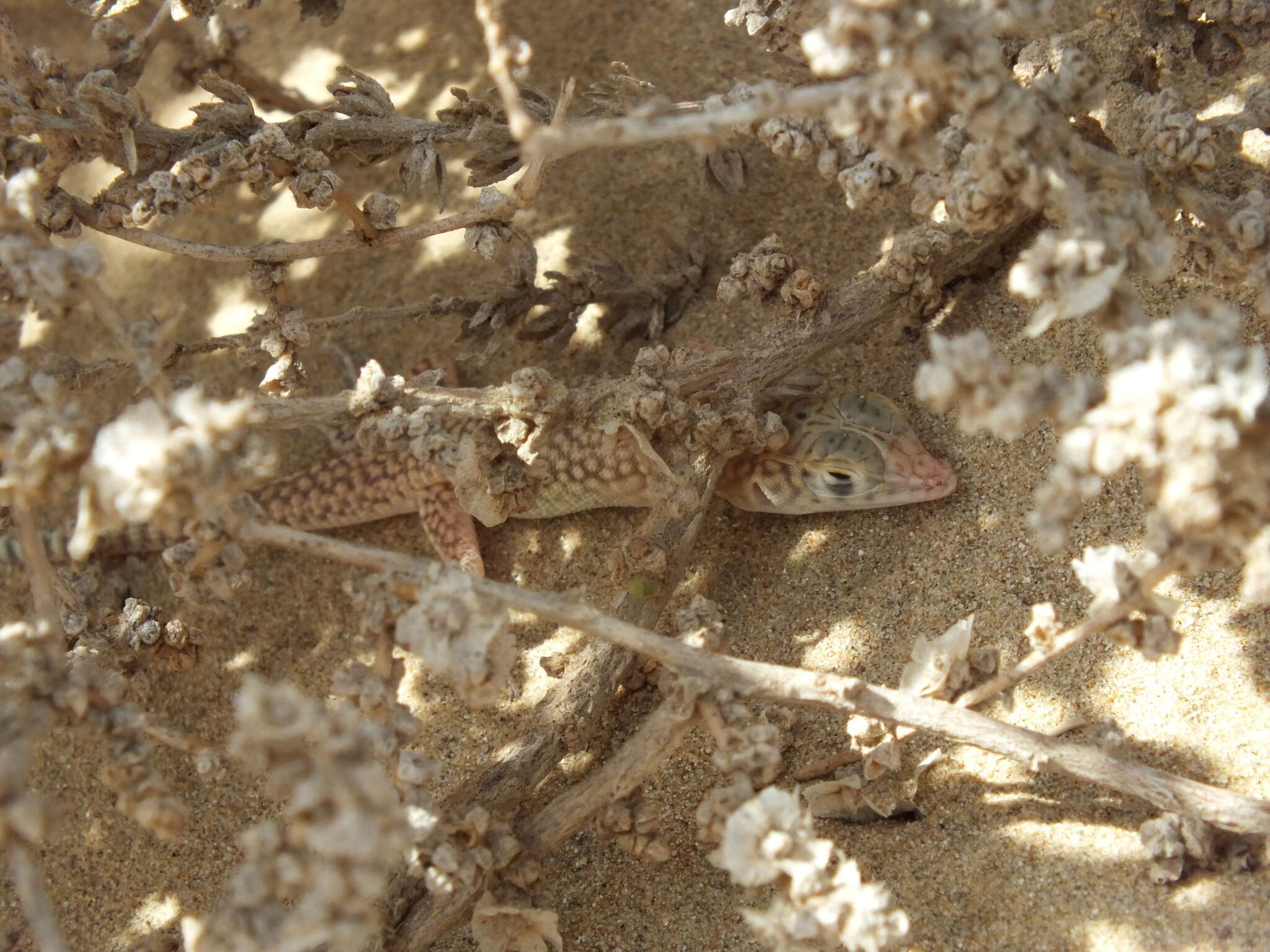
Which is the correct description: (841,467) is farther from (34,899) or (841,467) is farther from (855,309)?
(34,899)

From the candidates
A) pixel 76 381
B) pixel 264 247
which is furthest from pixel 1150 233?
pixel 76 381

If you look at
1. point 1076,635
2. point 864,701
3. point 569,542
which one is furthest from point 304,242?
point 1076,635

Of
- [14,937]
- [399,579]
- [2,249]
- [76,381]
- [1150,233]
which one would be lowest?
[14,937]

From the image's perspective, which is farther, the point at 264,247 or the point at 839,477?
the point at 839,477

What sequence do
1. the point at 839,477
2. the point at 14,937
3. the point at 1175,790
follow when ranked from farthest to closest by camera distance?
the point at 839,477, the point at 14,937, the point at 1175,790

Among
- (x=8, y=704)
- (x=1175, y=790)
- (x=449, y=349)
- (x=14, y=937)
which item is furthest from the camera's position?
(x=449, y=349)

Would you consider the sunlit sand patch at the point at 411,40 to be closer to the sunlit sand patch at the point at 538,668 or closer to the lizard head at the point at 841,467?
the lizard head at the point at 841,467

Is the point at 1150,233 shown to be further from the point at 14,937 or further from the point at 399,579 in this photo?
the point at 14,937
